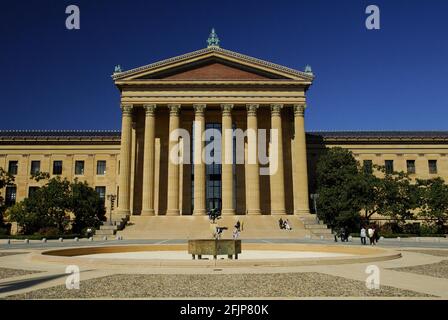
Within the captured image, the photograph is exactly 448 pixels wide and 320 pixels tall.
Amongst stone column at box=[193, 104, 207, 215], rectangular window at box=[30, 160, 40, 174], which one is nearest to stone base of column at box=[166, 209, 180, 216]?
stone column at box=[193, 104, 207, 215]

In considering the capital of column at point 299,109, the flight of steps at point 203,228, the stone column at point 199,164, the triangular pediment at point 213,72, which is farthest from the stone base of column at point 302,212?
the triangular pediment at point 213,72

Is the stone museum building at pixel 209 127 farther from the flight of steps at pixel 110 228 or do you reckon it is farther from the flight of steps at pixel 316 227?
the flight of steps at pixel 110 228

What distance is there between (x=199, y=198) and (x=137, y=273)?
44520mm

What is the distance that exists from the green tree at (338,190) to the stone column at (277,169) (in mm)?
5686

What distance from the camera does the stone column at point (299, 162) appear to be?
60469mm

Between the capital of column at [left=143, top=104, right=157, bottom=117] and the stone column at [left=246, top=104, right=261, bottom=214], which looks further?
A: the capital of column at [left=143, top=104, right=157, bottom=117]

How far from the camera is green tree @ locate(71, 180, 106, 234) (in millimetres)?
52281

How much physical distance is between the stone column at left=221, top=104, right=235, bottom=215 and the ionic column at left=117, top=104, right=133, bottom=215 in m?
13.8

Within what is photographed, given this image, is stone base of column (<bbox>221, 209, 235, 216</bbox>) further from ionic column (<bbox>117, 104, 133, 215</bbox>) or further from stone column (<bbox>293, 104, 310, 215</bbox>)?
Answer: ionic column (<bbox>117, 104, 133, 215</bbox>)

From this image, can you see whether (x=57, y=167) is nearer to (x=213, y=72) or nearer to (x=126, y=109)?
(x=126, y=109)

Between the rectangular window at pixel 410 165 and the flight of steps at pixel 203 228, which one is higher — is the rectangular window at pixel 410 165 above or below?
above
